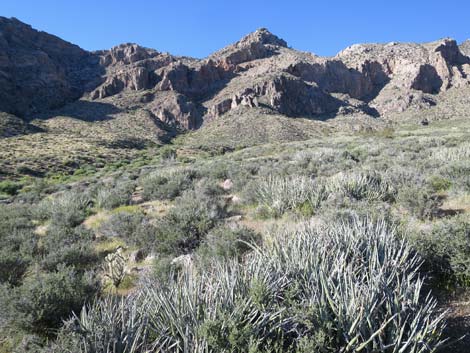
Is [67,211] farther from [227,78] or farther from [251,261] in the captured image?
Answer: [227,78]

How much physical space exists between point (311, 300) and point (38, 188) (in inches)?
802

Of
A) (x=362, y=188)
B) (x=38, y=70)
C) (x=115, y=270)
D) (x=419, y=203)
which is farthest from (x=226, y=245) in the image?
(x=38, y=70)

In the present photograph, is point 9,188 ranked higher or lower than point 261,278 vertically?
lower

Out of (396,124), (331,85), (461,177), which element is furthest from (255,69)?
(461,177)

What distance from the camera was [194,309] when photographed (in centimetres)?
274

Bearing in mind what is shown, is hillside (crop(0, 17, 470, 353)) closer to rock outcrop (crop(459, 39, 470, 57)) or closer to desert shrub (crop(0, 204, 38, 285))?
desert shrub (crop(0, 204, 38, 285))

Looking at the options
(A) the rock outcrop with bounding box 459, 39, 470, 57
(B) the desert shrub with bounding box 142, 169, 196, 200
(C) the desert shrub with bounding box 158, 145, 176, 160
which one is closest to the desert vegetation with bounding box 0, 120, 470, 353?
(B) the desert shrub with bounding box 142, 169, 196, 200

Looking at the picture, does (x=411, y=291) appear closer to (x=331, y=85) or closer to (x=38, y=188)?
(x=38, y=188)

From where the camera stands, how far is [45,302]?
3.51 m

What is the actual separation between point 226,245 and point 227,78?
307ft

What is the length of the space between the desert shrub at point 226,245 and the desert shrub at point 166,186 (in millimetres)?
5473

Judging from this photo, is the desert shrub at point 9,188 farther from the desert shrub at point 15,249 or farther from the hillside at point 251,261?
the desert shrub at point 15,249

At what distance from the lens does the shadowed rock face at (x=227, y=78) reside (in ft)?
244

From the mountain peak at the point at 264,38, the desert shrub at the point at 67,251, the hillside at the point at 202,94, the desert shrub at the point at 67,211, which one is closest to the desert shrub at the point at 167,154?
the hillside at the point at 202,94
